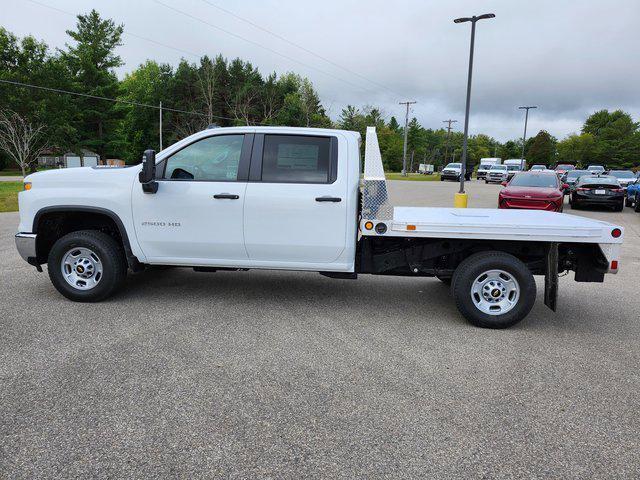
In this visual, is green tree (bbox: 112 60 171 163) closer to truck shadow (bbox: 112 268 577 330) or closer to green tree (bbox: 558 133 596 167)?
truck shadow (bbox: 112 268 577 330)

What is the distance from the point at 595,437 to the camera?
122 inches

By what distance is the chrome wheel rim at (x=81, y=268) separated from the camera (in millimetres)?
5664

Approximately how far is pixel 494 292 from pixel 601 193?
55.1 feet

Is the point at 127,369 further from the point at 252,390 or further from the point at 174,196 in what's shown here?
the point at 174,196

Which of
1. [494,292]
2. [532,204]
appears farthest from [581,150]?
[494,292]

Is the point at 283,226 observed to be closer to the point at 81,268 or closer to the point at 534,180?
the point at 81,268

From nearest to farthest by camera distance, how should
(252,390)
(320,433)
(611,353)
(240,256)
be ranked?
(320,433) → (252,390) → (611,353) → (240,256)

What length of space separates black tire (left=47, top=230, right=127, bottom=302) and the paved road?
0.51ft

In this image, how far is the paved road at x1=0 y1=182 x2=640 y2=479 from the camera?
2807 mm

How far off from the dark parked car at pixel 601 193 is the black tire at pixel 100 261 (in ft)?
61.3

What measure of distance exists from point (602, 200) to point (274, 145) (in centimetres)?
1780

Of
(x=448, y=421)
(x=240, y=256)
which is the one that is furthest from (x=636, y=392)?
(x=240, y=256)

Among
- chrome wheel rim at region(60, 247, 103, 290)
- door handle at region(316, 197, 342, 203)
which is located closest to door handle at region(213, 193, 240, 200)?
door handle at region(316, 197, 342, 203)

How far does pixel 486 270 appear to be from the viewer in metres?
5.07
